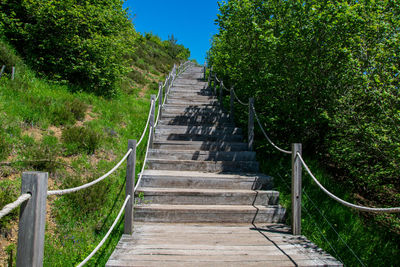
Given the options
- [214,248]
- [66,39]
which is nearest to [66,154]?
[214,248]

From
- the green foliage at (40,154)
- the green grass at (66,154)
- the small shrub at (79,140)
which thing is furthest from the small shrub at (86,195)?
the small shrub at (79,140)

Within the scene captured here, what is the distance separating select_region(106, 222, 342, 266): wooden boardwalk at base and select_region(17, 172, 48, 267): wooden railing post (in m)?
1.27

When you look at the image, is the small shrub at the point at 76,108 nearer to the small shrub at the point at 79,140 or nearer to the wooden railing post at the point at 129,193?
the small shrub at the point at 79,140

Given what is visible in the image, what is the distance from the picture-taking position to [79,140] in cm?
513

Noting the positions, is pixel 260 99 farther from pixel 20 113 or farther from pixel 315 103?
pixel 20 113

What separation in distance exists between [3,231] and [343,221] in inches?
194

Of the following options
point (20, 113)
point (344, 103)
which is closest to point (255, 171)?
point (344, 103)

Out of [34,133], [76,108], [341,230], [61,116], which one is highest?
[76,108]

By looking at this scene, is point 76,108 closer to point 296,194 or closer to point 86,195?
point 86,195

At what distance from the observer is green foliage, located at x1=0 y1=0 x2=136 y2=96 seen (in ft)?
24.4

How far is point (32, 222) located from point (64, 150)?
3.82 m

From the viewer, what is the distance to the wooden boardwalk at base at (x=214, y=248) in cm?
263

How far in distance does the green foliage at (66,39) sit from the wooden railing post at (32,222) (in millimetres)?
7089

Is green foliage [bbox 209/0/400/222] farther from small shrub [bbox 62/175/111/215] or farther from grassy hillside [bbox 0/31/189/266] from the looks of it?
small shrub [bbox 62/175/111/215]
